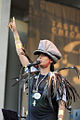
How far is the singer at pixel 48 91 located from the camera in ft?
8.53

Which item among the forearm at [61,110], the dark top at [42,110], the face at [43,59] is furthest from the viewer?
the face at [43,59]

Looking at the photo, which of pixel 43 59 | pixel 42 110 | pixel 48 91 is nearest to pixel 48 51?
pixel 43 59

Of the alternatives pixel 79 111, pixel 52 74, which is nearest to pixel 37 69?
pixel 52 74

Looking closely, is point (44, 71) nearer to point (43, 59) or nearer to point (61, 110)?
point (43, 59)

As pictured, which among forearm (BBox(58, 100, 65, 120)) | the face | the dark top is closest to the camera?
forearm (BBox(58, 100, 65, 120))

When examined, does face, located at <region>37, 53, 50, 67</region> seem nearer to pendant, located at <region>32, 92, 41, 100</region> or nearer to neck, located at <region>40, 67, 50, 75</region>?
neck, located at <region>40, 67, 50, 75</region>

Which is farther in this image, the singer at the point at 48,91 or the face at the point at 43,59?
the face at the point at 43,59

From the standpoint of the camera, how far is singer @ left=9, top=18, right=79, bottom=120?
102 inches

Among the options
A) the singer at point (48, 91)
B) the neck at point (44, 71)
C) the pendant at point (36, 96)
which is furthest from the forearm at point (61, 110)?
the neck at point (44, 71)

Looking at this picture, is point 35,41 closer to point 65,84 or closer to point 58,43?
point 58,43

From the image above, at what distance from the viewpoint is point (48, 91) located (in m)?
2.62

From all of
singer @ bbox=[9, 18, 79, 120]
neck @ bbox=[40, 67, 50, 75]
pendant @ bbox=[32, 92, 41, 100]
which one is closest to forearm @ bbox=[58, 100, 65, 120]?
singer @ bbox=[9, 18, 79, 120]

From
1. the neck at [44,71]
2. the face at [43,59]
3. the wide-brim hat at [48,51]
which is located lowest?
the neck at [44,71]

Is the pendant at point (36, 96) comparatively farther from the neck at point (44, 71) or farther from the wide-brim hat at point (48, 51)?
the wide-brim hat at point (48, 51)
